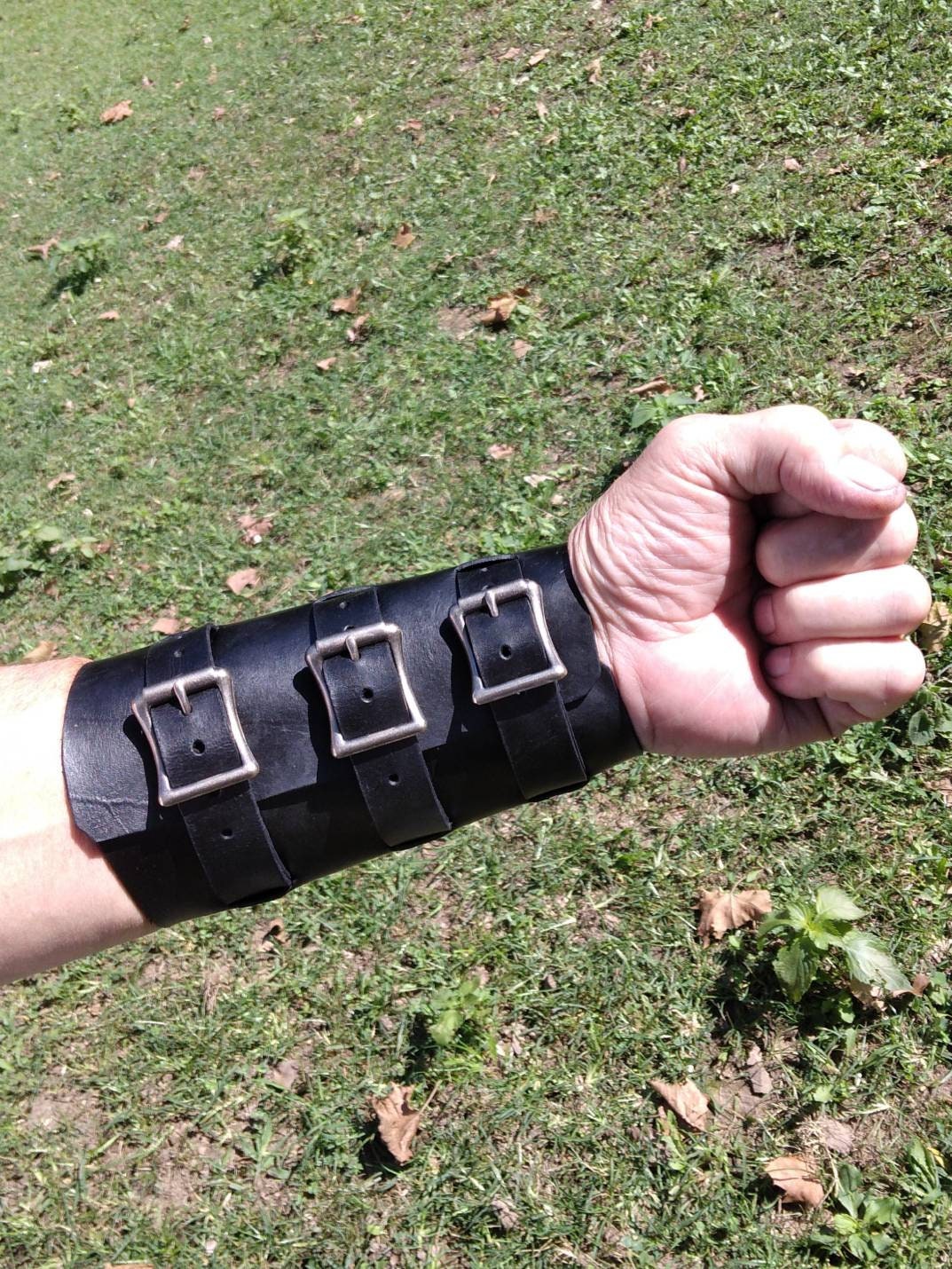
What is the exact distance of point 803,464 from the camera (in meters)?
1.71

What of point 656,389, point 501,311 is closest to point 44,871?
point 656,389

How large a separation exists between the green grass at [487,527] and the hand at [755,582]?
1012 mm

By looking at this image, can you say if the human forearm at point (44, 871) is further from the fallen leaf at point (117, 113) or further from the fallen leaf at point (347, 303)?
the fallen leaf at point (117, 113)

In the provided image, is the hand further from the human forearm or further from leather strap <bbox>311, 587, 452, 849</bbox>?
the human forearm

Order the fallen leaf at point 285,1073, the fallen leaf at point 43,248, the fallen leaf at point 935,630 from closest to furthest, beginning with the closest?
the fallen leaf at point 285,1073
the fallen leaf at point 935,630
the fallen leaf at point 43,248

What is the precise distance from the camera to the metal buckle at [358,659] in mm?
1796

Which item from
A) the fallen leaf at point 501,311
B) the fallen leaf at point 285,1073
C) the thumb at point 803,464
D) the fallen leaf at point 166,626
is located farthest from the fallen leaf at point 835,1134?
the fallen leaf at point 501,311

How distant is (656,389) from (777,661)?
2.47 meters

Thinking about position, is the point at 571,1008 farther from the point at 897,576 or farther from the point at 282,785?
the point at 897,576

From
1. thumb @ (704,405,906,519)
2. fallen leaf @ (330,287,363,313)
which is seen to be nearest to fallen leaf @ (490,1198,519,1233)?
thumb @ (704,405,906,519)

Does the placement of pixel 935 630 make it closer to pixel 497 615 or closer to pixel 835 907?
pixel 835 907

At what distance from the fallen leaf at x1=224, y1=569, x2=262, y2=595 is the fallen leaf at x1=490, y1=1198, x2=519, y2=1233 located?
2.61 m

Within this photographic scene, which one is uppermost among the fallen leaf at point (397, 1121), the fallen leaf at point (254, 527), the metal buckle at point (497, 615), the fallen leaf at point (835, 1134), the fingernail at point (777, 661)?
the metal buckle at point (497, 615)

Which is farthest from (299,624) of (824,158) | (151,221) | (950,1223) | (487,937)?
(151,221)
